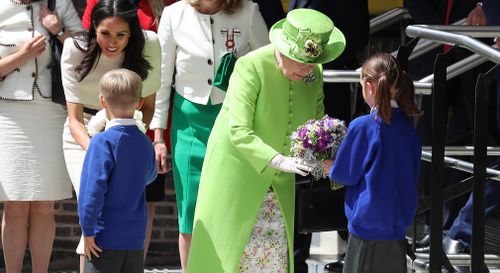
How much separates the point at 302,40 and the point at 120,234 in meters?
1.14

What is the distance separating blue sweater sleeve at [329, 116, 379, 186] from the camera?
487cm

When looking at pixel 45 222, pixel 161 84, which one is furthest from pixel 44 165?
pixel 161 84

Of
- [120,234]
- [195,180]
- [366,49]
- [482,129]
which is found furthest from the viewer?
[366,49]

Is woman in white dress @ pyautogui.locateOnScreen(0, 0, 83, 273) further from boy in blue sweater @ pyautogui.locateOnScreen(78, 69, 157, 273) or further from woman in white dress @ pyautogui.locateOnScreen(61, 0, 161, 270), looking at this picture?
boy in blue sweater @ pyautogui.locateOnScreen(78, 69, 157, 273)

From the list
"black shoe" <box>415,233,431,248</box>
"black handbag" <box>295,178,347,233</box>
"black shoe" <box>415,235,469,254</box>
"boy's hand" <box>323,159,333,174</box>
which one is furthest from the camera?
"black shoe" <box>415,233,431,248</box>

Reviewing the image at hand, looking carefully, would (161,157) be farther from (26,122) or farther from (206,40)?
(26,122)

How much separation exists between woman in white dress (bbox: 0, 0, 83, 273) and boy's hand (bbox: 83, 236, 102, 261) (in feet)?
4.17

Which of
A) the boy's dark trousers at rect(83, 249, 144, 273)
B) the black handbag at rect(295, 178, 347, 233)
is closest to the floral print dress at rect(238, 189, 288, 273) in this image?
the black handbag at rect(295, 178, 347, 233)

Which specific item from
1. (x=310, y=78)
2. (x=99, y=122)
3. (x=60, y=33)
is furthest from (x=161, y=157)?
(x=310, y=78)

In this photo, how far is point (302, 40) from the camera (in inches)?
198

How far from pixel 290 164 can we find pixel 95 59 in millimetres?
1472

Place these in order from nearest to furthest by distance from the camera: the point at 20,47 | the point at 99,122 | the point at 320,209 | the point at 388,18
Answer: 1. the point at 320,209
2. the point at 99,122
3. the point at 20,47
4. the point at 388,18

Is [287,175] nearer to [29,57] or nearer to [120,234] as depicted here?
[120,234]

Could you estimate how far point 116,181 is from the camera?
205 inches
